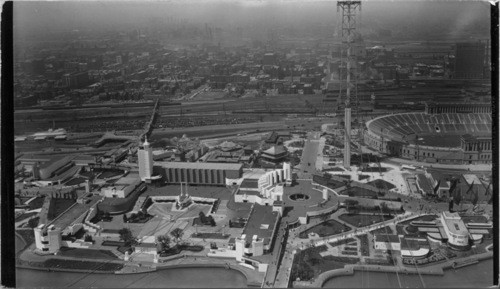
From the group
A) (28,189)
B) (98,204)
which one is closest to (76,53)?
(28,189)

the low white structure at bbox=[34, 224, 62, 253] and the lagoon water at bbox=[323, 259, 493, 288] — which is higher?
the low white structure at bbox=[34, 224, 62, 253]

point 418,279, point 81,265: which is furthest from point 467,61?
point 81,265

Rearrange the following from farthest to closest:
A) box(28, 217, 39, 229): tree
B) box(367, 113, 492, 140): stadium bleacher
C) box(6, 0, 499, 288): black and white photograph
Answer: box(367, 113, 492, 140): stadium bleacher < box(28, 217, 39, 229): tree < box(6, 0, 499, 288): black and white photograph

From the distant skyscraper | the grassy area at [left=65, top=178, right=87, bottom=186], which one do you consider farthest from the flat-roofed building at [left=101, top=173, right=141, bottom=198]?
the distant skyscraper

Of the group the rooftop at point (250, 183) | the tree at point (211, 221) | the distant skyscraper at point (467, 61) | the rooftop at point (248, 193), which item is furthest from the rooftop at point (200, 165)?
the distant skyscraper at point (467, 61)

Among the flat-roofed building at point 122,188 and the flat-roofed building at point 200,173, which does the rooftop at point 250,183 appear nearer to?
the flat-roofed building at point 200,173

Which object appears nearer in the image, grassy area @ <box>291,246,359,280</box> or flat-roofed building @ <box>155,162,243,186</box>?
grassy area @ <box>291,246,359,280</box>

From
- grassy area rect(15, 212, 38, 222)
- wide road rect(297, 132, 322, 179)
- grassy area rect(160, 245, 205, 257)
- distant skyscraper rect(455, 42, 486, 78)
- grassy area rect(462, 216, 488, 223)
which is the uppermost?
distant skyscraper rect(455, 42, 486, 78)

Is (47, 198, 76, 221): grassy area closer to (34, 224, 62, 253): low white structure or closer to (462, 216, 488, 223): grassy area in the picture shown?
(34, 224, 62, 253): low white structure
